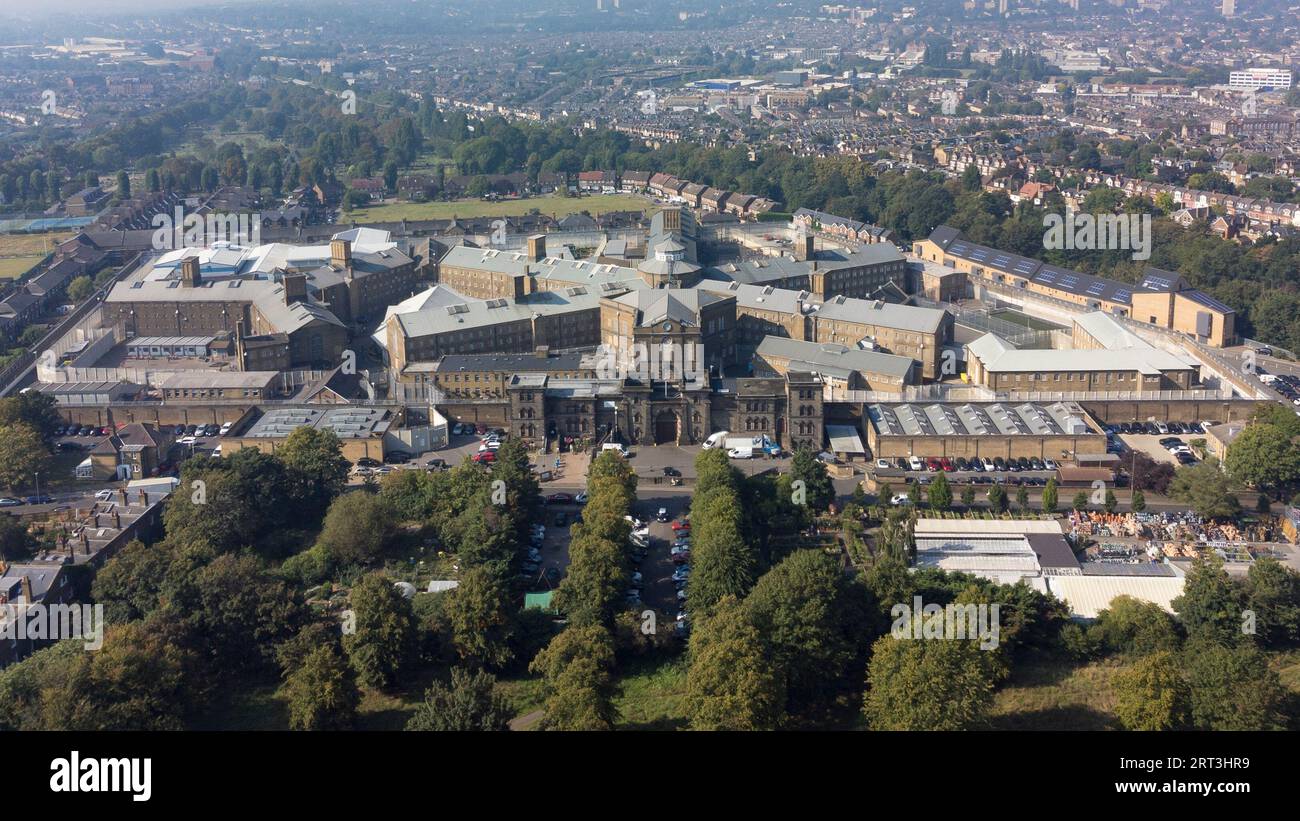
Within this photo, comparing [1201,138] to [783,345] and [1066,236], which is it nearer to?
[1066,236]

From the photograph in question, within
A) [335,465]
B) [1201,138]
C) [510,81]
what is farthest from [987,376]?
[510,81]

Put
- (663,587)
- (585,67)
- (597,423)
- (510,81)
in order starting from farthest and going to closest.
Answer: (585,67), (510,81), (597,423), (663,587)

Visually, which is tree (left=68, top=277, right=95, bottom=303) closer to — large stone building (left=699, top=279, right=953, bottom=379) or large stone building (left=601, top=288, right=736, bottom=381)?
large stone building (left=601, top=288, right=736, bottom=381)

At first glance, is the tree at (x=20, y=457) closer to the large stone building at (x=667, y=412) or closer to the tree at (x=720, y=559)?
the large stone building at (x=667, y=412)

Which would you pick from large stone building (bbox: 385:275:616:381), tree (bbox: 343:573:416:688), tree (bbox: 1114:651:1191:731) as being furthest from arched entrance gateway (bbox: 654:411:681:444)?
tree (bbox: 1114:651:1191:731)

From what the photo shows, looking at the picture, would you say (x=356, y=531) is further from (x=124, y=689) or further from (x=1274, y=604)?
(x=1274, y=604)
